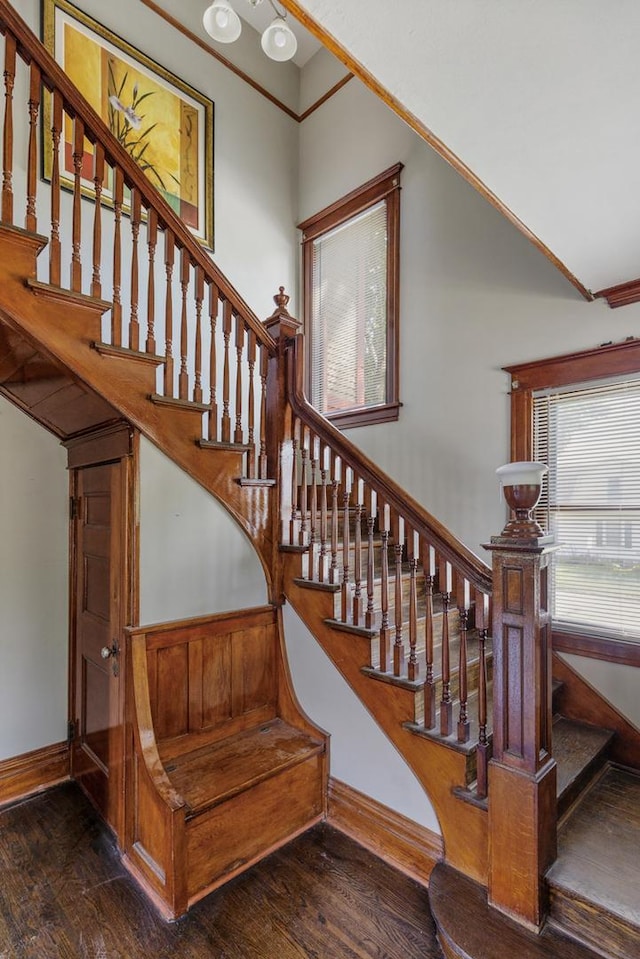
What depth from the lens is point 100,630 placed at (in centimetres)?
246

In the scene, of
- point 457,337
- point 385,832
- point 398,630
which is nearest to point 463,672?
point 398,630

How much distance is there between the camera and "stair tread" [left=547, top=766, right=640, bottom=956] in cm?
156

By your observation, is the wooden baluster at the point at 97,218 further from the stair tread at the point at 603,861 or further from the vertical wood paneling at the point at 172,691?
the stair tread at the point at 603,861

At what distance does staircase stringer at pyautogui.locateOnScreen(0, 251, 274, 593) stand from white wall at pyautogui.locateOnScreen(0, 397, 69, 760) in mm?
1000

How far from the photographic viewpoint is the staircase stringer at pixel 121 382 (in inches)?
72.9

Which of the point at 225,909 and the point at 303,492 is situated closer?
the point at 225,909

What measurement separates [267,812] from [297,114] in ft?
17.5

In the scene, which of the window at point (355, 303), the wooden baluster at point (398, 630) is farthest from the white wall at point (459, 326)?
the wooden baluster at point (398, 630)

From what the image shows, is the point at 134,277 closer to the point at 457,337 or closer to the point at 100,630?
the point at 100,630

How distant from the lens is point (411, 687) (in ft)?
6.63

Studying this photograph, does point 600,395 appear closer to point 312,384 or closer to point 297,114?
point 312,384

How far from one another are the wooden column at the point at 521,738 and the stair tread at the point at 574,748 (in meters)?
0.37

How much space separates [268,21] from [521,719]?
527 centimetres

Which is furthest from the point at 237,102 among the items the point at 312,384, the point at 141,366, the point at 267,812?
the point at 267,812
